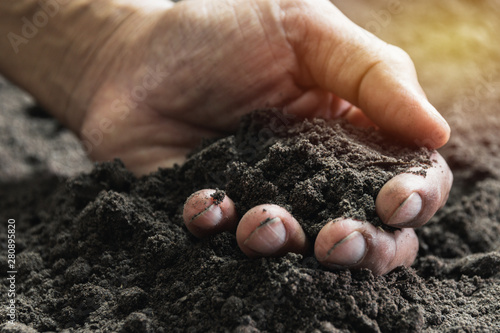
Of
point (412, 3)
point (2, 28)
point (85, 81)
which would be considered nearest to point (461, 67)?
point (412, 3)

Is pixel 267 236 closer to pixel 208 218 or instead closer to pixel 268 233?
pixel 268 233

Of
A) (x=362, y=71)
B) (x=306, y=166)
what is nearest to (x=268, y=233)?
(x=306, y=166)

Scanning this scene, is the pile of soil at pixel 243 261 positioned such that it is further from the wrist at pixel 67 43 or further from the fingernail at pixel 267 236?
the wrist at pixel 67 43

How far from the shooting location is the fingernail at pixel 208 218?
1.02 metres

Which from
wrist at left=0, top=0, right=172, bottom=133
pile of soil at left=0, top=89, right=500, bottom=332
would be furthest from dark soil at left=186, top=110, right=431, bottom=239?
wrist at left=0, top=0, right=172, bottom=133

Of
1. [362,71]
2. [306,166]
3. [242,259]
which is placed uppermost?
[362,71]

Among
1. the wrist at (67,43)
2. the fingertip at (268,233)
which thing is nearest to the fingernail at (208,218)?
the fingertip at (268,233)

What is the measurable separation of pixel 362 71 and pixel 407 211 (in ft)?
1.67

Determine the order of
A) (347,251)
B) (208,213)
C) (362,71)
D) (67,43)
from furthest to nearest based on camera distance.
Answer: (67,43), (362,71), (208,213), (347,251)

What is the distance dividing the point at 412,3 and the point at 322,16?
194 cm

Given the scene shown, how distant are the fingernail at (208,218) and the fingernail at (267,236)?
0.44 feet

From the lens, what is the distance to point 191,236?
111 centimetres

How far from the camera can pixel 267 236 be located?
0.91m

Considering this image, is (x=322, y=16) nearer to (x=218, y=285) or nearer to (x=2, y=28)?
(x=218, y=285)
